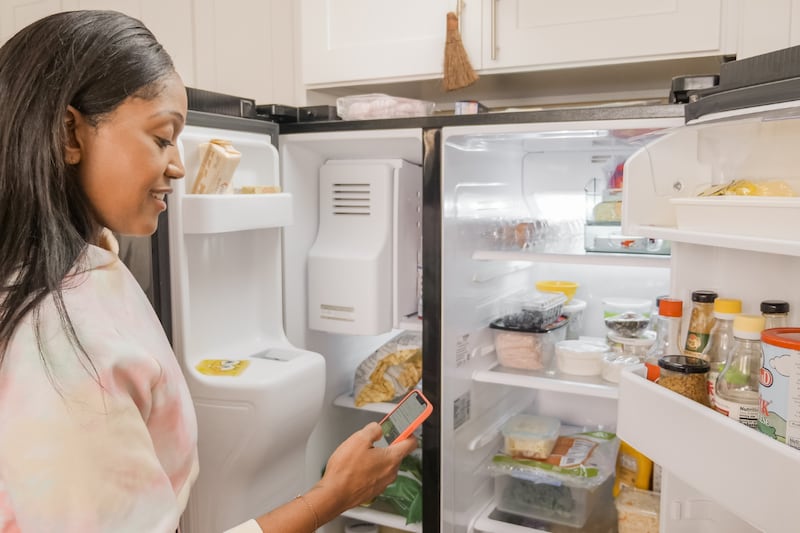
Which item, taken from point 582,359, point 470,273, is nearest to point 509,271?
point 470,273

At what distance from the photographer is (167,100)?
33.2 inches

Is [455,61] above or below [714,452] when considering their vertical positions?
above

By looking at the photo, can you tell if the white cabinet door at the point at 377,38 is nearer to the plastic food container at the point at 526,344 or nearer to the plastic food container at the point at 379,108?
the plastic food container at the point at 379,108

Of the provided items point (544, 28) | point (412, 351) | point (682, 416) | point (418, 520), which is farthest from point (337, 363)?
point (682, 416)

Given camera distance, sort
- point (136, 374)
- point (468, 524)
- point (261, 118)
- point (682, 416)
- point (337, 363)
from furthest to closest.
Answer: point (337, 363) < point (468, 524) < point (261, 118) < point (682, 416) < point (136, 374)

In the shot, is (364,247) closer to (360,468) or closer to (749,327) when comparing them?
(360,468)

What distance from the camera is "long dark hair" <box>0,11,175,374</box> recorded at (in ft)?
2.35

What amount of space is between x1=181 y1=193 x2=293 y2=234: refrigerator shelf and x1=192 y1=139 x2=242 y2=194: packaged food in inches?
1.1

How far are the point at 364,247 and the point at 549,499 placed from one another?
0.84 meters

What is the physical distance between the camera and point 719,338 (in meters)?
1.06

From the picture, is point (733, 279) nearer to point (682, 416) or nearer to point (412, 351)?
point (682, 416)

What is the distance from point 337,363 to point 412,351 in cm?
27

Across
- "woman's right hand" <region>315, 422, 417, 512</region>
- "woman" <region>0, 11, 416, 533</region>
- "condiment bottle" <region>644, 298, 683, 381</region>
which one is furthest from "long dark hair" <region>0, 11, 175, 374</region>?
"condiment bottle" <region>644, 298, 683, 381</region>

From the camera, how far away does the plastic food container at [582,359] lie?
169 centimetres
